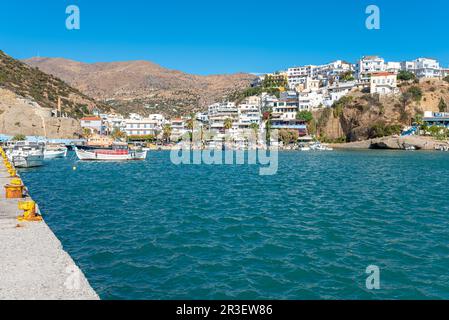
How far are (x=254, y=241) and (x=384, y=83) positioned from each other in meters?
124

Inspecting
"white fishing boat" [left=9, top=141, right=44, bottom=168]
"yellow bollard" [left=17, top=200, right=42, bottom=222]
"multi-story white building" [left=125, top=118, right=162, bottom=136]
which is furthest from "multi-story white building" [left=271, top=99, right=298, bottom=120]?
"yellow bollard" [left=17, top=200, right=42, bottom=222]

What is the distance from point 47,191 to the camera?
1257 inches

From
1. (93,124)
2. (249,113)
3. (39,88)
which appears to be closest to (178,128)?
(249,113)

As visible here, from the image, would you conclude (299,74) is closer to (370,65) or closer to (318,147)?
(370,65)

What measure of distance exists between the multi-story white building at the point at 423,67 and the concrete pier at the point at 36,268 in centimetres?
16884

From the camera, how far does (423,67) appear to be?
16212 cm

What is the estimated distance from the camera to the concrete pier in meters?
8.53

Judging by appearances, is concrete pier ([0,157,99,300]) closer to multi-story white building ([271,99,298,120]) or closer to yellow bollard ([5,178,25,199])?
yellow bollard ([5,178,25,199])

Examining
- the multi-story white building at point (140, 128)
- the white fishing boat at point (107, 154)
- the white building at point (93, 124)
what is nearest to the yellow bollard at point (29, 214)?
the white fishing boat at point (107, 154)

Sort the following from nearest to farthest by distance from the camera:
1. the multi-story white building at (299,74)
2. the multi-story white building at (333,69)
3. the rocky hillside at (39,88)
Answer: the rocky hillside at (39,88), the multi-story white building at (333,69), the multi-story white building at (299,74)

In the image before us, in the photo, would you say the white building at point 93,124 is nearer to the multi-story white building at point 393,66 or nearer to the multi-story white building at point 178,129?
the multi-story white building at point 178,129

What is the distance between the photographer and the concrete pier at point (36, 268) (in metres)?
8.53

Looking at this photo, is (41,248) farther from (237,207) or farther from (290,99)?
(290,99)

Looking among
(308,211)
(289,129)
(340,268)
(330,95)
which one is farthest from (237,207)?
(330,95)
